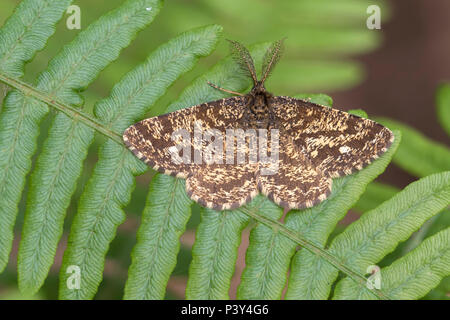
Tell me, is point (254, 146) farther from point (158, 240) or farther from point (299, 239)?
point (158, 240)

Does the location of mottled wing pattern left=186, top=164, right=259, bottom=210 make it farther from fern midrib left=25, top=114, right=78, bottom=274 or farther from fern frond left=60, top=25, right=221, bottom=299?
fern midrib left=25, top=114, right=78, bottom=274

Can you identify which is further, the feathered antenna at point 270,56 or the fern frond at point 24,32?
the feathered antenna at point 270,56

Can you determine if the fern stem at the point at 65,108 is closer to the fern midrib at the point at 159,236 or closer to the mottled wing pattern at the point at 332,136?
the fern midrib at the point at 159,236

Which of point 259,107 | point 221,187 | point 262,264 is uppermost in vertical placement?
point 259,107

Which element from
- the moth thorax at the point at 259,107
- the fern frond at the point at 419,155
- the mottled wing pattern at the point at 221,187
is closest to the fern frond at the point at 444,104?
the fern frond at the point at 419,155

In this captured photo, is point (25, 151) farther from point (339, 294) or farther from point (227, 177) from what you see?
point (339, 294)

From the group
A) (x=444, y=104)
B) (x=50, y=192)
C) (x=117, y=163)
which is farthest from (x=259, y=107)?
(x=444, y=104)
